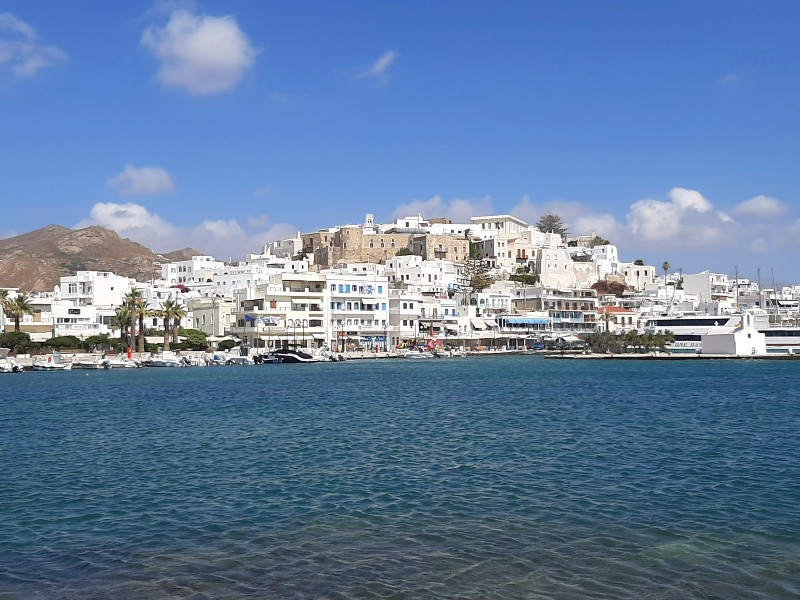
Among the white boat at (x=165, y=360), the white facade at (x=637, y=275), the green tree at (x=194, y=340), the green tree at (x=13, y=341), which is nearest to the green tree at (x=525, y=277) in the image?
the white facade at (x=637, y=275)

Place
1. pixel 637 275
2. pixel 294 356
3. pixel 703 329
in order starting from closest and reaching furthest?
pixel 294 356
pixel 703 329
pixel 637 275

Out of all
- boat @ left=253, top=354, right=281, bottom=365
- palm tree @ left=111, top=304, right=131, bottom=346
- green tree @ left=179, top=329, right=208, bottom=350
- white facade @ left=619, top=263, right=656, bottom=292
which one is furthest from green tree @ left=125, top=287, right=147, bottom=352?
white facade @ left=619, top=263, right=656, bottom=292

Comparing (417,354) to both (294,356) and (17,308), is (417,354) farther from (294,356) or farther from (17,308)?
(17,308)

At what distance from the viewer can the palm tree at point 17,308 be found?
74500 millimetres

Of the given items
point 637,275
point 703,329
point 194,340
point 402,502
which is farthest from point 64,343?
point 637,275

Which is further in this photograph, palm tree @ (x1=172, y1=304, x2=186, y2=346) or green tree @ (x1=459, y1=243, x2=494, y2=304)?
green tree @ (x1=459, y1=243, x2=494, y2=304)

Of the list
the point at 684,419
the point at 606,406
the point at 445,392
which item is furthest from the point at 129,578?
Result: the point at 445,392

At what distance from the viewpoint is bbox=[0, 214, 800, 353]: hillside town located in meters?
83.8

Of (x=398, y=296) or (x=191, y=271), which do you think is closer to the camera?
(x=398, y=296)

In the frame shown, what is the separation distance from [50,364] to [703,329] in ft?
220

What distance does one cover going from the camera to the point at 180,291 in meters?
101

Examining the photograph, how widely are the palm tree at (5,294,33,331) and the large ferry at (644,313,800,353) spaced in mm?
66660

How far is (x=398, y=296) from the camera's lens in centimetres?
9450

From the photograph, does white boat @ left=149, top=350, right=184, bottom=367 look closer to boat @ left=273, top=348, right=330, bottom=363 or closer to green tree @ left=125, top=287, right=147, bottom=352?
green tree @ left=125, top=287, right=147, bottom=352
